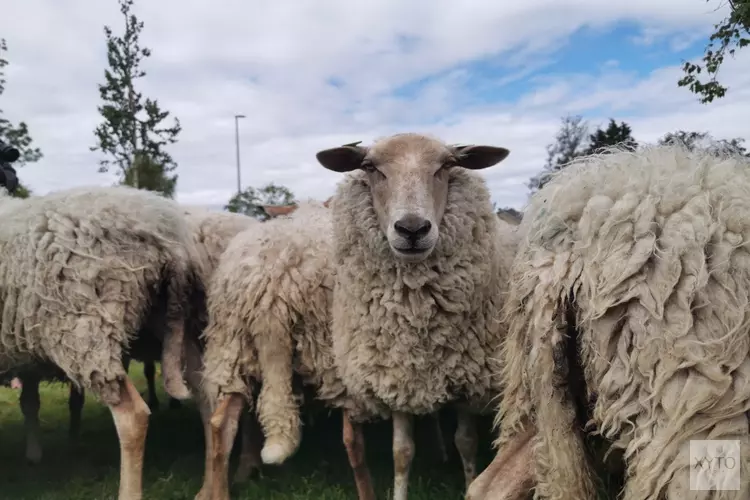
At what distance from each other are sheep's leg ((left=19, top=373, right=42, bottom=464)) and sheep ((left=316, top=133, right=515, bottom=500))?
3196 millimetres

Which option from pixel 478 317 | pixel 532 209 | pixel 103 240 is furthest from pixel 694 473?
pixel 103 240

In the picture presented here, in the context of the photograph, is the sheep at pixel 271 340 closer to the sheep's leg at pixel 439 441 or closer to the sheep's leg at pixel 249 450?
the sheep's leg at pixel 249 450

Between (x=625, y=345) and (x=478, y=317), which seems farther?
(x=478, y=317)

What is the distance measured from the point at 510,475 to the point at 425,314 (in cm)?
105

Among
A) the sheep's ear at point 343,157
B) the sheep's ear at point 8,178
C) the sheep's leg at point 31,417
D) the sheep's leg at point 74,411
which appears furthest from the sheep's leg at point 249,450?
the sheep's ear at point 8,178

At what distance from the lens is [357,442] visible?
3.66m

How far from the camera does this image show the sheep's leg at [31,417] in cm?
498

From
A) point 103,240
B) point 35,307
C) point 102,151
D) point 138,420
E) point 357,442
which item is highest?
point 102,151

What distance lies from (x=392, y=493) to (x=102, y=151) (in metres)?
21.0

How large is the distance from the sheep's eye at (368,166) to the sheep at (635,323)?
132cm

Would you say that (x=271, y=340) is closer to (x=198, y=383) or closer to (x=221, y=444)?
(x=221, y=444)

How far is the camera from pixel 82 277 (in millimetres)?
3416

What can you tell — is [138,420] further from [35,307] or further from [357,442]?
[357,442]

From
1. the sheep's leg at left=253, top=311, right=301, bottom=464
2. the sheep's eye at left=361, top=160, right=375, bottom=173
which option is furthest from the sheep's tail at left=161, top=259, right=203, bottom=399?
the sheep's eye at left=361, top=160, right=375, bottom=173
